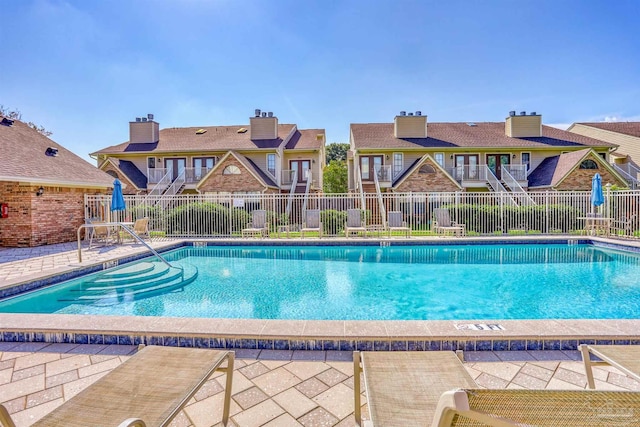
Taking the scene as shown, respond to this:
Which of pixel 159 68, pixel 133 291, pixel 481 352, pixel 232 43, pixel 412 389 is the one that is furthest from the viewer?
pixel 159 68

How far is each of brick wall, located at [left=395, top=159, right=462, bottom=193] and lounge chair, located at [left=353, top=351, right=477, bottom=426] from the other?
18.9 metres

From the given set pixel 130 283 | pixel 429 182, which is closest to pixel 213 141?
pixel 429 182

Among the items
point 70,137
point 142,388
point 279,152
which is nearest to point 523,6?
point 142,388

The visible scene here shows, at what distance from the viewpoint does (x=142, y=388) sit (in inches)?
79.2

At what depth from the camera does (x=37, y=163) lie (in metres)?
12.4

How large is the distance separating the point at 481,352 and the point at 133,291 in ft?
21.6

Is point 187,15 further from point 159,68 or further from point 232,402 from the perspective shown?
point 232,402

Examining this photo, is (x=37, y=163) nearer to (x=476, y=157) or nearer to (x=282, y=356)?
(x=282, y=356)

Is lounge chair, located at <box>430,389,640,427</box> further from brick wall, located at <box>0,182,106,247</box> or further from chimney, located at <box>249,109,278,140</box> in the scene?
chimney, located at <box>249,109,278,140</box>

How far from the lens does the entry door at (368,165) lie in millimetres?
23156

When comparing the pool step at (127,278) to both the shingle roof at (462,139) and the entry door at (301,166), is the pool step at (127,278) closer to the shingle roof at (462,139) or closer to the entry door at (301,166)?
the shingle roof at (462,139)

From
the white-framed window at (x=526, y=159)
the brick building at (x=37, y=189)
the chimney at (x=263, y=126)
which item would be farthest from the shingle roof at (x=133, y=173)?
the white-framed window at (x=526, y=159)

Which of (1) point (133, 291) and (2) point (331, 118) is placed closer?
(1) point (133, 291)

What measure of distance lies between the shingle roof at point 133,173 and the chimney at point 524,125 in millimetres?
27409
